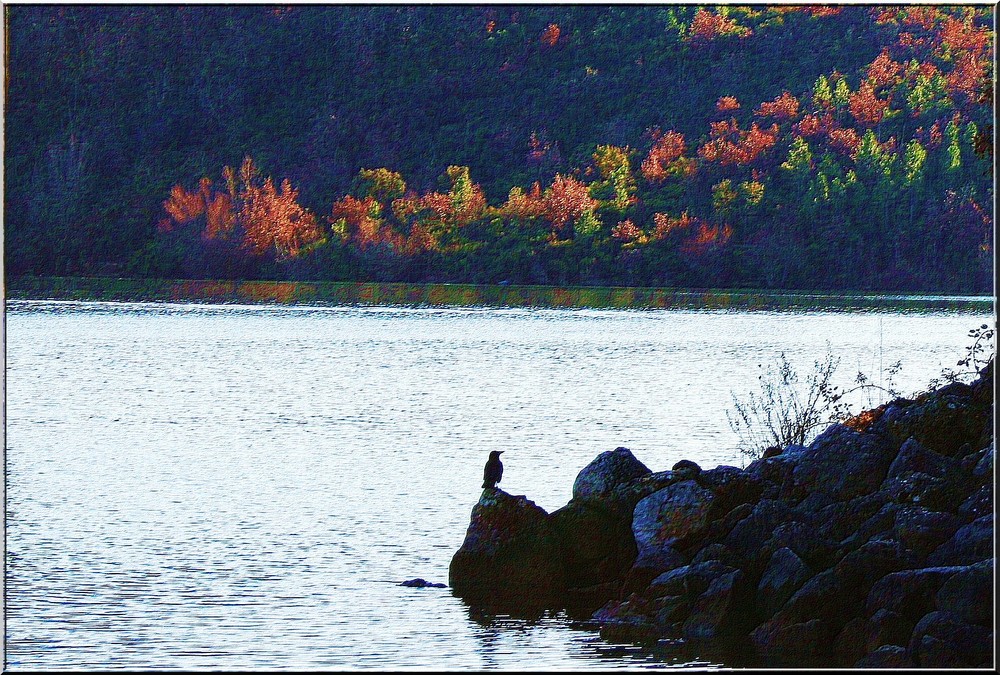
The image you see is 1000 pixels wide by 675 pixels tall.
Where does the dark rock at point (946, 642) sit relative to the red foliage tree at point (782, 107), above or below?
below

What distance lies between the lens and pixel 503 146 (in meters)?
8.41

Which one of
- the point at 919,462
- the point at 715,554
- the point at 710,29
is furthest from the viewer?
the point at 710,29

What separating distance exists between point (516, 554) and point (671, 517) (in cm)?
71

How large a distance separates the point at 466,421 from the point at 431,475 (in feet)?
5.13

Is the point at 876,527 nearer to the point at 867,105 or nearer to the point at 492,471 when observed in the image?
the point at 492,471

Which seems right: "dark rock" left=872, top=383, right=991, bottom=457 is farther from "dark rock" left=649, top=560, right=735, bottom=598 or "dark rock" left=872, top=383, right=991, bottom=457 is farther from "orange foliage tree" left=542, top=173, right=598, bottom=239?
"orange foliage tree" left=542, top=173, right=598, bottom=239

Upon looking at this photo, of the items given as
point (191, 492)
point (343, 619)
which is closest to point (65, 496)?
point (191, 492)

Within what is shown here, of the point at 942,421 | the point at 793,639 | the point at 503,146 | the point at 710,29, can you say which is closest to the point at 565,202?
the point at 503,146

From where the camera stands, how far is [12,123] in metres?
7.58

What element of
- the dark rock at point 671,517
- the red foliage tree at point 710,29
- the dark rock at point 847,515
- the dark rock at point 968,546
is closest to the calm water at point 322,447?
the dark rock at point 671,517

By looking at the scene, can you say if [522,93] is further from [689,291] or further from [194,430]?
[194,430]

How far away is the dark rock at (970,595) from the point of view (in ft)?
19.4

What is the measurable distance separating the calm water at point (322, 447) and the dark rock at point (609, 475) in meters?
0.82

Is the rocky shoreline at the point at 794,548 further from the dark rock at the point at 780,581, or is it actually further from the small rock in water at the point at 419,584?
the small rock in water at the point at 419,584
